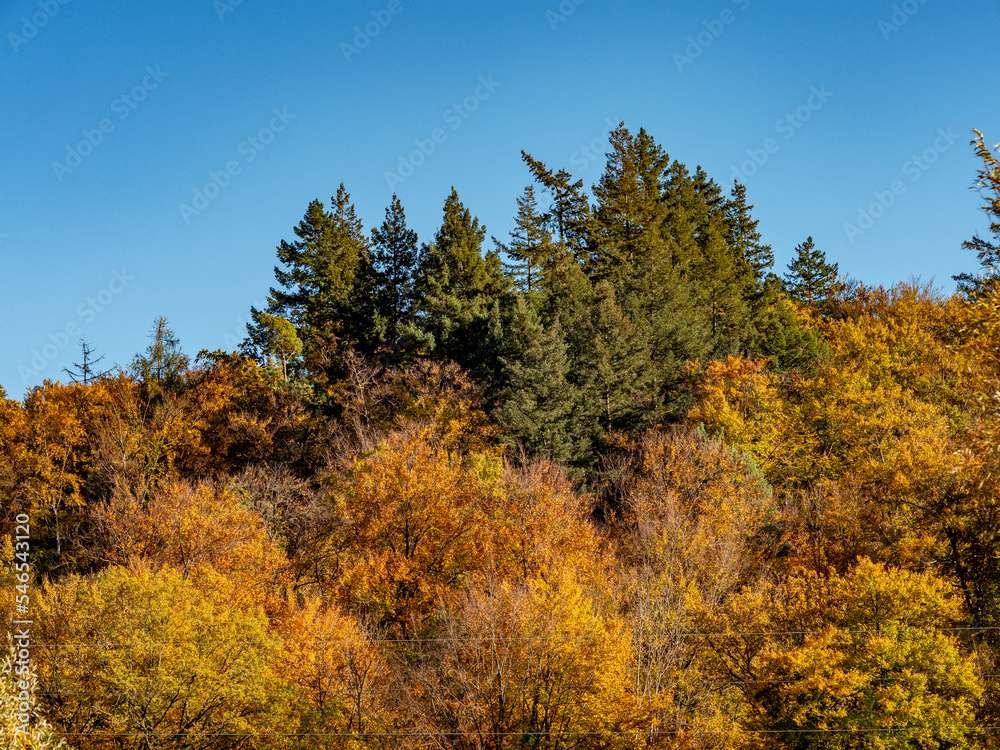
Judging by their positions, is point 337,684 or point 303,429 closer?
point 337,684

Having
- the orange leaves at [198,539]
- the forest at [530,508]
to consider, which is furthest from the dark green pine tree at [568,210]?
the orange leaves at [198,539]

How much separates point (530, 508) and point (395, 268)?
27946 mm

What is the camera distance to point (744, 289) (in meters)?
62.2

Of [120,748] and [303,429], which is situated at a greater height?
[303,429]

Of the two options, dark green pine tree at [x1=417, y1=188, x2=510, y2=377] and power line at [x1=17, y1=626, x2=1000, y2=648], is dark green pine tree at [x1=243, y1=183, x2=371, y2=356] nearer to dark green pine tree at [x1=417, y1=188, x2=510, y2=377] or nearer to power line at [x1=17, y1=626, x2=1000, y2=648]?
dark green pine tree at [x1=417, y1=188, x2=510, y2=377]

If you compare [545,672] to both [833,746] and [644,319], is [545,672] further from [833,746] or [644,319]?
[644,319]

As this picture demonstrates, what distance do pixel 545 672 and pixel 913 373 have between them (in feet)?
108

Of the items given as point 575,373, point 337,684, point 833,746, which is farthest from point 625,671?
point 575,373

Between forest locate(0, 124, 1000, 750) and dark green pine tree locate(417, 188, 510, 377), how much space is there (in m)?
0.30

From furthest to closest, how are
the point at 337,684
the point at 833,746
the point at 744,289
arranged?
the point at 744,289, the point at 337,684, the point at 833,746

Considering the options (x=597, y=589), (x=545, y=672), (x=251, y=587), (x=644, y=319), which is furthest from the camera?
(x=644, y=319)

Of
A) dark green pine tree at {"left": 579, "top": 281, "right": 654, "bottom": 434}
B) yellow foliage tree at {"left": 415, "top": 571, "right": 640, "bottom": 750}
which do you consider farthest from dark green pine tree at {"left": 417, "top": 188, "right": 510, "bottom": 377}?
yellow foliage tree at {"left": 415, "top": 571, "right": 640, "bottom": 750}

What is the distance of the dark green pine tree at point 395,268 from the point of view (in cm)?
5497

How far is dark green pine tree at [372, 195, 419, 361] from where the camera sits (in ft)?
180
